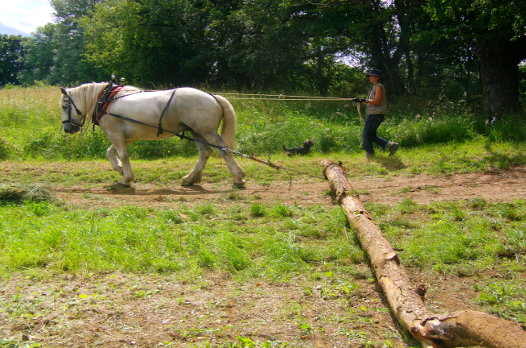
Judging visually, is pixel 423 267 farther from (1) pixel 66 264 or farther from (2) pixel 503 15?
(2) pixel 503 15

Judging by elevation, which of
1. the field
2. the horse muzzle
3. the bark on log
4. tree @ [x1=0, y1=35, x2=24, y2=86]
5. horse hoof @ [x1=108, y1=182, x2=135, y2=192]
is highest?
tree @ [x1=0, y1=35, x2=24, y2=86]

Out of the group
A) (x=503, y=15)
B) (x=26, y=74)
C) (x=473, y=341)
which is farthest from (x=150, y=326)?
(x=26, y=74)

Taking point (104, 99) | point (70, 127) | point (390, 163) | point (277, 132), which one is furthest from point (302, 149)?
point (70, 127)

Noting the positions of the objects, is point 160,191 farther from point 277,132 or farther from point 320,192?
point 277,132

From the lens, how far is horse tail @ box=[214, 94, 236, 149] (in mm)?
8820

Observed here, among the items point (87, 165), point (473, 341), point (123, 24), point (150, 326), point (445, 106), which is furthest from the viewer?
point (123, 24)

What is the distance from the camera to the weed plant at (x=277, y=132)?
38.3 ft

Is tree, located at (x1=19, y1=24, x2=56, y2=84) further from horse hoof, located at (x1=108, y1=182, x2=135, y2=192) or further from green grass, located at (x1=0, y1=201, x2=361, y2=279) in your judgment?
green grass, located at (x1=0, y1=201, x2=361, y2=279)

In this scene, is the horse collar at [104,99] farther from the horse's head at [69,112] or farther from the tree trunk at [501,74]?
the tree trunk at [501,74]

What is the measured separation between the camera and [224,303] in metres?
4.01

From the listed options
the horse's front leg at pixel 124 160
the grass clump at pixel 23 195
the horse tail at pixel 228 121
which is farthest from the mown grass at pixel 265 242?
the horse tail at pixel 228 121

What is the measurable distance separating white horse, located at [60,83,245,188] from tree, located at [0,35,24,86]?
2074 inches

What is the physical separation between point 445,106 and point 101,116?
10.1 m

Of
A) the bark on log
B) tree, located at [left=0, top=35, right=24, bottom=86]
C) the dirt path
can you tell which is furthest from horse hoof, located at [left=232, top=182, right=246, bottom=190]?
tree, located at [left=0, top=35, right=24, bottom=86]
